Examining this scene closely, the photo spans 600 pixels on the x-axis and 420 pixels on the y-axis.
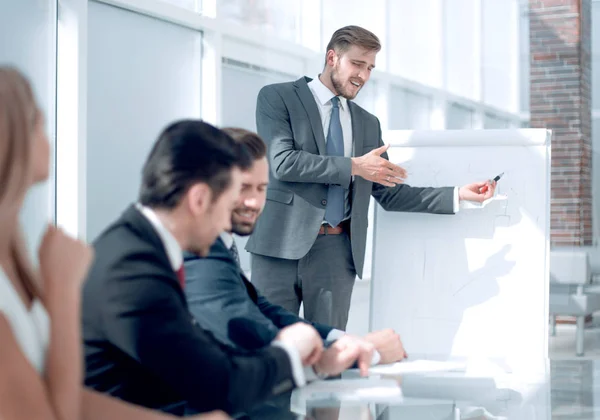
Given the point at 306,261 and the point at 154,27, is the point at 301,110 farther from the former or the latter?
the point at 154,27

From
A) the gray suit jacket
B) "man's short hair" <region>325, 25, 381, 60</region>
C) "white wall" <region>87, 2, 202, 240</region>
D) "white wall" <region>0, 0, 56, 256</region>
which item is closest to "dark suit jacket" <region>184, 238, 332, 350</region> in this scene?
the gray suit jacket

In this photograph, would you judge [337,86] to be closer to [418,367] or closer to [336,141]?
[336,141]

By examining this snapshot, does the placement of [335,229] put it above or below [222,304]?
above

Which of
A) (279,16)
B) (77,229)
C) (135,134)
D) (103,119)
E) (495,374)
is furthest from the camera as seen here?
(279,16)

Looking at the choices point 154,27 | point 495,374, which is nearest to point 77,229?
point 154,27

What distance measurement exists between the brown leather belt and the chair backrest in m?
3.36

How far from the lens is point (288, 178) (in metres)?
2.88

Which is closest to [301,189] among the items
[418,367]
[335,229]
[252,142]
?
[335,229]

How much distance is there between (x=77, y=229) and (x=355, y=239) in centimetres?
159

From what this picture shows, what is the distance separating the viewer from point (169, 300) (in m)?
1.21

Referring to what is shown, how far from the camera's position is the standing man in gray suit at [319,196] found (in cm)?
286

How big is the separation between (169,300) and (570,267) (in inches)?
205

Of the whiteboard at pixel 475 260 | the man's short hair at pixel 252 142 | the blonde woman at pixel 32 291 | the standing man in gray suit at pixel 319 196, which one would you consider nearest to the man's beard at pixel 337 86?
the standing man in gray suit at pixel 319 196

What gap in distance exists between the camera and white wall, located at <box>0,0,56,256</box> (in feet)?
12.0
